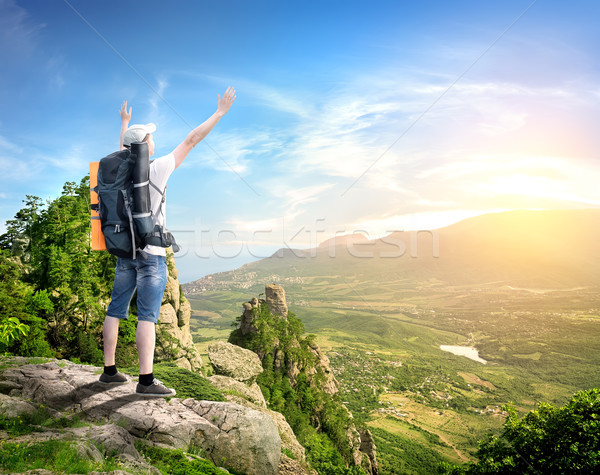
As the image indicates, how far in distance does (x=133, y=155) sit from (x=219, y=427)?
210 inches

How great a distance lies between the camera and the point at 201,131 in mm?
5824

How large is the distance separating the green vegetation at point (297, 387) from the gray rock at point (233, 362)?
404 centimetres

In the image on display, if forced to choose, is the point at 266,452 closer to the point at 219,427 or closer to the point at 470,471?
the point at 219,427

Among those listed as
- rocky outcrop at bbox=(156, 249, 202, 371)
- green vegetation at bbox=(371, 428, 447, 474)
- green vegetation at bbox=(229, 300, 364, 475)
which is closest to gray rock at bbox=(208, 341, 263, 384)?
rocky outcrop at bbox=(156, 249, 202, 371)

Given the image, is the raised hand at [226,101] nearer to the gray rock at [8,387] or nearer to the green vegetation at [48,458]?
the green vegetation at [48,458]

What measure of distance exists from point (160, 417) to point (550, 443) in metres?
23.4

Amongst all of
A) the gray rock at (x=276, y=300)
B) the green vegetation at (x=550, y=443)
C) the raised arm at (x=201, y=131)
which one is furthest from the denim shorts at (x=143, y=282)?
the gray rock at (x=276, y=300)

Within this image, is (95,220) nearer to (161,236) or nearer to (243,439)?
(161,236)

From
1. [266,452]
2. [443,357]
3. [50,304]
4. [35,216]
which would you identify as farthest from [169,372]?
[443,357]

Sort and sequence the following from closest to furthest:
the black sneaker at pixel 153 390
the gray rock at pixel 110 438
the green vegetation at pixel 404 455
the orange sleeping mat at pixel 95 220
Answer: the gray rock at pixel 110 438 → the orange sleeping mat at pixel 95 220 → the black sneaker at pixel 153 390 → the green vegetation at pixel 404 455

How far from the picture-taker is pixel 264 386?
27578 mm

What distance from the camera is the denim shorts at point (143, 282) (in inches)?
239

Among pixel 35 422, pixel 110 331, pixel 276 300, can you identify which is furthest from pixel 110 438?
pixel 276 300

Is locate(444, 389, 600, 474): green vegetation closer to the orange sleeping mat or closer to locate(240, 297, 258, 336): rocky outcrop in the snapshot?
locate(240, 297, 258, 336): rocky outcrop
